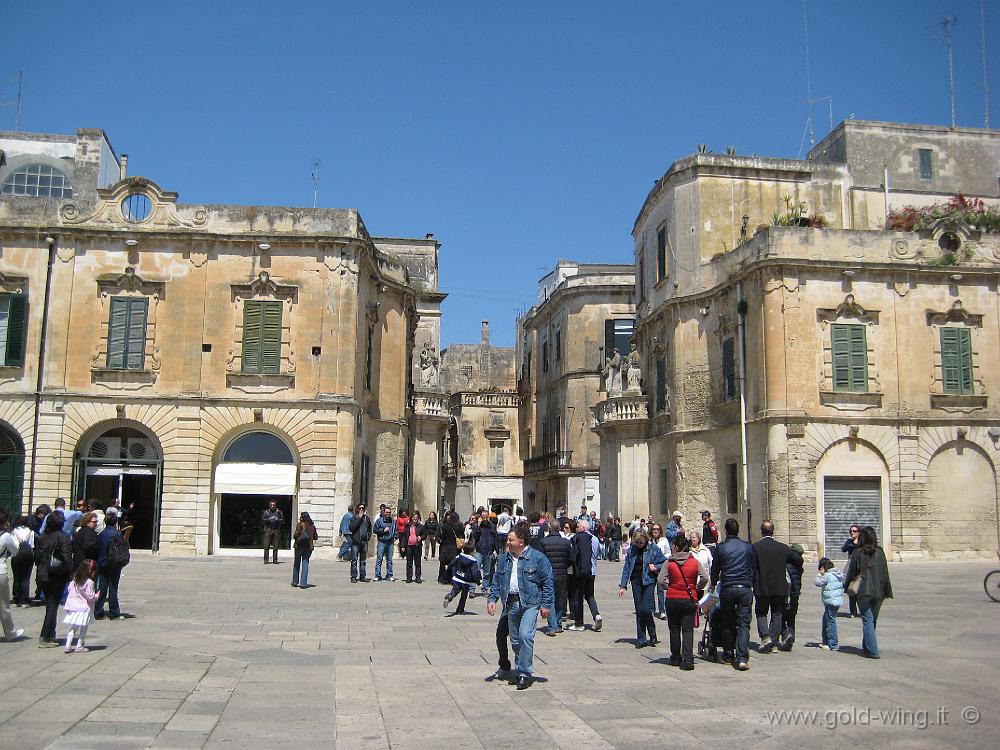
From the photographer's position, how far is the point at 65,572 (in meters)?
12.2

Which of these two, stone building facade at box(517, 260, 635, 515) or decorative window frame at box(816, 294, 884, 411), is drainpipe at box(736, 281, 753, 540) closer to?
decorative window frame at box(816, 294, 884, 411)

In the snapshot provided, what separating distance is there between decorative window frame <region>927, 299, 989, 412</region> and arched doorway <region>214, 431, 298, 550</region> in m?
19.0

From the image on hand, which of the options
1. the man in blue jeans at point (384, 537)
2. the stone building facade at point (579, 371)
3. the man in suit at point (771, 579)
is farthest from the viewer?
the stone building facade at point (579, 371)

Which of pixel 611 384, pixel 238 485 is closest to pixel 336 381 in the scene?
pixel 238 485

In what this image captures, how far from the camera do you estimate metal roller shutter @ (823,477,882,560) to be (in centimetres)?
2798

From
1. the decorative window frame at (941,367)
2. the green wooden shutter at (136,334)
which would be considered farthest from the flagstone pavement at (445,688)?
the decorative window frame at (941,367)

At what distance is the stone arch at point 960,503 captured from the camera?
93.0 feet

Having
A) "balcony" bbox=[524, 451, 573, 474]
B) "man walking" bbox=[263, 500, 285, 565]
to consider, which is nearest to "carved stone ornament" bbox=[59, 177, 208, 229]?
"man walking" bbox=[263, 500, 285, 565]

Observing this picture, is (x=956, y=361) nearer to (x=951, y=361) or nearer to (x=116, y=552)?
(x=951, y=361)

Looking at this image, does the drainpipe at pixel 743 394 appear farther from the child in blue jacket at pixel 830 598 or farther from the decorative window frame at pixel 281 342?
the child in blue jacket at pixel 830 598

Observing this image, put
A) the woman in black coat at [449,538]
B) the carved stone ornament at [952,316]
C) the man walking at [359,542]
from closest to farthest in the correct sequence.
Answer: the woman in black coat at [449,538] < the man walking at [359,542] < the carved stone ornament at [952,316]

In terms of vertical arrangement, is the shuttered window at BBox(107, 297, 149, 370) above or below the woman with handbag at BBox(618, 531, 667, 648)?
above

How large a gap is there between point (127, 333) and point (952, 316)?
953 inches

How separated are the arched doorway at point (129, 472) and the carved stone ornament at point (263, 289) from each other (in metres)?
4.89
